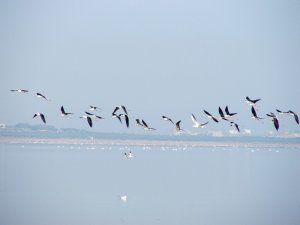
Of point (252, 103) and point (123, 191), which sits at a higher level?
point (252, 103)

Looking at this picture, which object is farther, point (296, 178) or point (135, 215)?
point (296, 178)

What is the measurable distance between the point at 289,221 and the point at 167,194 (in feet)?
43.8

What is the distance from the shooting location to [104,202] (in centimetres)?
4181

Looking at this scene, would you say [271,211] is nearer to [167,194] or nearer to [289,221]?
[289,221]

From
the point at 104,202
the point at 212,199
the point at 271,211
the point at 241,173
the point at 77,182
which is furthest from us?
the point at 241,173

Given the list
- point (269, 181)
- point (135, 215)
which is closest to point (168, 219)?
point (135, 215)

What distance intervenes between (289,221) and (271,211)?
3.70 metres

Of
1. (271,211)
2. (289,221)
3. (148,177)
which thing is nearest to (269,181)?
(148,177)

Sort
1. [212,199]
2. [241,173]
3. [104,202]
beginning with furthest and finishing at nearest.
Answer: [241,173] → [212,199] → [104,202]

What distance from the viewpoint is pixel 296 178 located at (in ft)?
207

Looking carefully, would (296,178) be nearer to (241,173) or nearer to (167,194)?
(241,173)

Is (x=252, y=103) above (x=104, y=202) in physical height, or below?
above

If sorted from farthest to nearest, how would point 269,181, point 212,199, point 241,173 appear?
point 241,173
point 269,181
point 212,199

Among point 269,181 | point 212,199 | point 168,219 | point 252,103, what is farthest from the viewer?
point 269,181
